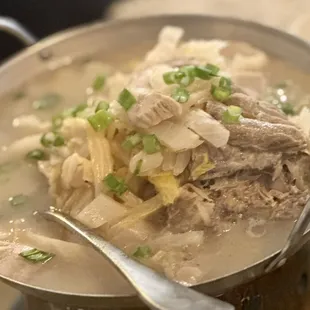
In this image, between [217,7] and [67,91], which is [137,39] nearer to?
[67,91]

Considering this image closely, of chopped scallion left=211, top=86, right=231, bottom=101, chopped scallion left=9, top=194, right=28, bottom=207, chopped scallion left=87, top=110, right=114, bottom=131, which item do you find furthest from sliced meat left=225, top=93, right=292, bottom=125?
chopped scallion left=9, top=194, right=28, bottom=207

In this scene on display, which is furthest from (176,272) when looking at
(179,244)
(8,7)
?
(8,7)

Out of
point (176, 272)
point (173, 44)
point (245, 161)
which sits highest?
point (173, 44)

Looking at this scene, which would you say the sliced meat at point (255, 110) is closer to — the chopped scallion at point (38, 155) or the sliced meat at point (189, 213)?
the sliced meat at point (189, 213)

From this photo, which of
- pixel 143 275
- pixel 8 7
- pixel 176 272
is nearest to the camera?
pixel 143 275

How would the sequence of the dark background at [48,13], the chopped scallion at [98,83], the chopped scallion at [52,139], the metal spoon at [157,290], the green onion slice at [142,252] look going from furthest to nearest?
the dark background at [48,13] < the chopped scallion at [98,83] < the chopped scallion at [52,139] < the green onion slice at [142,252] < the metal spoon at [157,290]

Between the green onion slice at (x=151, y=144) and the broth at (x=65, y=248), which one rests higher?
the green onion slice at (x=151, y=144)

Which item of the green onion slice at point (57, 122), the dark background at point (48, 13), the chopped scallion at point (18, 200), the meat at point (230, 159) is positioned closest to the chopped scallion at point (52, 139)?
the green onion slice at point (57, 122)
